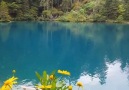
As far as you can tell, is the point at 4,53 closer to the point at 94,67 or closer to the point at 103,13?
the point at 94,67

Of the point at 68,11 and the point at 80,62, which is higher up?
the point at 68,11

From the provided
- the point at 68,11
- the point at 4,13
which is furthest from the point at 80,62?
the point at 68,11

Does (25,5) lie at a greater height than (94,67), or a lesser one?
greater

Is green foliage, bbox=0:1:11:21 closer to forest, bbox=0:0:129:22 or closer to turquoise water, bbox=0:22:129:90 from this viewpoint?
forest, bbox=0:0:129:22

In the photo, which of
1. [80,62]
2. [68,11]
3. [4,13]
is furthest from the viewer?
[68,11]

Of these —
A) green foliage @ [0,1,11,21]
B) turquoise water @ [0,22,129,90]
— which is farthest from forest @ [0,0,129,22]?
turquoise water @ [0,22,129,90]

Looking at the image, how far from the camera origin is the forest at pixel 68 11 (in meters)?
49.7

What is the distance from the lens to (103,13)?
50.3 meters

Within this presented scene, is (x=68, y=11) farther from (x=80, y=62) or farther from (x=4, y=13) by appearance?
(x=80, y=62)

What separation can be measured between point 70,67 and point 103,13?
34285 millimetres

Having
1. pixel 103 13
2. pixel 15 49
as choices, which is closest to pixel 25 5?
pixel 103 13

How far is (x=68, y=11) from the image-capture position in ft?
179

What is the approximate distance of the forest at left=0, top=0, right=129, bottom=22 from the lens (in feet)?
163

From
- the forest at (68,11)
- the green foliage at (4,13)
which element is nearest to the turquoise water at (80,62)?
the green foliage at (4,13)
